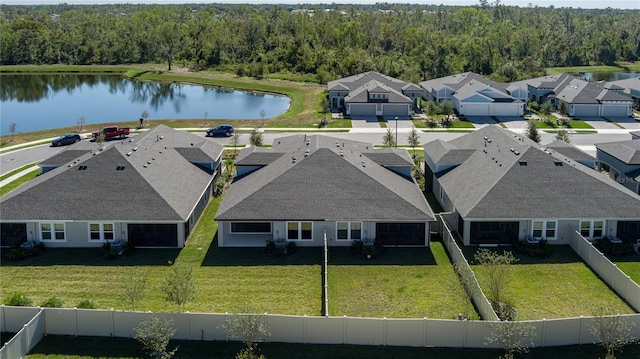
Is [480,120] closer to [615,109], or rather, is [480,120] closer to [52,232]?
[615,109]

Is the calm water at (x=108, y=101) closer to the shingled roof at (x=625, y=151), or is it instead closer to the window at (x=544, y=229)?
the shingled roof at (x=625, y=151)

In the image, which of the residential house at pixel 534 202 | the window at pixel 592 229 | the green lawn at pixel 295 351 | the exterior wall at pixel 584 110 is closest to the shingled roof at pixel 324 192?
the residential house at pixel 534 202

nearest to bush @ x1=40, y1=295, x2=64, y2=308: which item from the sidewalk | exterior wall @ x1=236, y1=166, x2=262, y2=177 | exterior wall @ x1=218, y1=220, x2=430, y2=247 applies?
exterior wall @ x1=218, y1=220, x2=430, y2=247

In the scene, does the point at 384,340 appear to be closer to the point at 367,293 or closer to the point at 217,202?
the point at 367,293

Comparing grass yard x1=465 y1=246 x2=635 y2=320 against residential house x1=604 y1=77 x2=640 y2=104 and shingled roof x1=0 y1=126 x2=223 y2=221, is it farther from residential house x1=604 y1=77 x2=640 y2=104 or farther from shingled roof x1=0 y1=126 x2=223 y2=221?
residential house x1=604 y1=77 x2=640 y2=104

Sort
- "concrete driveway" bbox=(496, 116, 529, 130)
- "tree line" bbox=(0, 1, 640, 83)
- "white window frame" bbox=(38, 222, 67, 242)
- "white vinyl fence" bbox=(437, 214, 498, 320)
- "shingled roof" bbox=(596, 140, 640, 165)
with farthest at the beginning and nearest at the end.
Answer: "tree line" bbox=(0, 1, 640, 83), "concrete driveway" bbox=(496, 116, 529, 130), "shingled roof" bbox=(596, 140, 640, 165), "white window frame" bbox=(38, 222, 67, 242), "white vinyl fence" bbox=(437, 214, 498, 320)

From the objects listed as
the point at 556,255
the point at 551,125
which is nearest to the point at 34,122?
the point at 551,125
